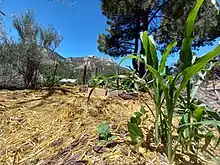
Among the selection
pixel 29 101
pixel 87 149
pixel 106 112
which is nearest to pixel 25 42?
pixel 29 101

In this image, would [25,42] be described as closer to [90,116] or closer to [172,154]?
[90,116]

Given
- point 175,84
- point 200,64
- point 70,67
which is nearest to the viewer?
point 200,64

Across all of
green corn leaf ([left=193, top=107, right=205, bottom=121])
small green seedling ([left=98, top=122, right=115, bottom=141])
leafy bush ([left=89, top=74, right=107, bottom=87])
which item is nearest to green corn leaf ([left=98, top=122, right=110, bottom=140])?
small green seedling ([left=98, top=122, right=115, bottom=141])

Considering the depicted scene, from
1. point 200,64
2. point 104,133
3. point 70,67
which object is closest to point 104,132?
point 104,133

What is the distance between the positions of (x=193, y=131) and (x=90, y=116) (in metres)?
0.54

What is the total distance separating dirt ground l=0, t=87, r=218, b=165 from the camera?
83 cm

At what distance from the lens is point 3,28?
17.0ft

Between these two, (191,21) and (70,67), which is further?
(70,67)

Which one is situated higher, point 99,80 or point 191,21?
point 191,21

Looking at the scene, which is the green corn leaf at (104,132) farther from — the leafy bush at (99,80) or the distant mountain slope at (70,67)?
the distant mountain slope at (70,67)

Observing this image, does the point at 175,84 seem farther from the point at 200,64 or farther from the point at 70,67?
the point at 70,67

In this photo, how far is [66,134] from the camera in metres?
1.04

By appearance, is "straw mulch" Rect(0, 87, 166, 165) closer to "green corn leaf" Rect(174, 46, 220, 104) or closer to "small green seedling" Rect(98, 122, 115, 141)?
"small green seedling" Rect(98, 122, 115, 141)

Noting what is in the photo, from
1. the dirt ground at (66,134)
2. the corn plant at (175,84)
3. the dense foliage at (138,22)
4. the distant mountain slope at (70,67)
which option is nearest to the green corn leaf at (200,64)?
the corn plant at (175,84)
